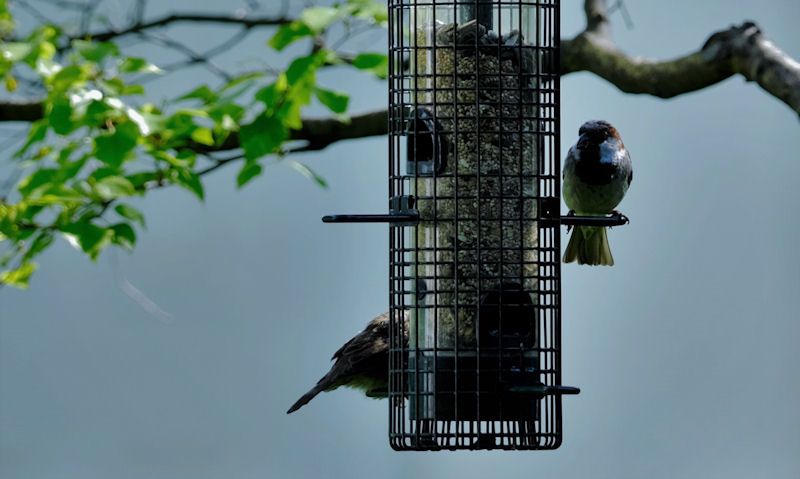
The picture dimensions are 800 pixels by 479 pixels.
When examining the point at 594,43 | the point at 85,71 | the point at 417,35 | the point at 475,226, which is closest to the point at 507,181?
the point at 475,226

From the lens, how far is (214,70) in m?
9.48

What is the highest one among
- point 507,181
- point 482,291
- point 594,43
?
point 594,43

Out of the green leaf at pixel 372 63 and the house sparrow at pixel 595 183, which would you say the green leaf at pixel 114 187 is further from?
the house sparrow at pixel 595 183

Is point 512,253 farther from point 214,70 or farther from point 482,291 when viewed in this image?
point 214,70

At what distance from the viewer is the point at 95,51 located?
23.9 ft

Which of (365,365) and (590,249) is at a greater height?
(590,249)

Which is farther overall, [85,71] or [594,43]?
[594,43]

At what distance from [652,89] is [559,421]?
10.6ft

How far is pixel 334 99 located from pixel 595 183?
1.32m

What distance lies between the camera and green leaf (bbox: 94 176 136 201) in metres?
7.62

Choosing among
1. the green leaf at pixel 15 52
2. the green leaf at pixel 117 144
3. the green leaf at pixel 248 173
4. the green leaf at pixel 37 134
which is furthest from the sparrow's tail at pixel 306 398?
the green leaf at pixel 15 52

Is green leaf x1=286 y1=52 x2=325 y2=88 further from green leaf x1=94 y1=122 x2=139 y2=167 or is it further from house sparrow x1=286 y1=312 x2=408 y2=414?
house sparrow x1=286 y1=312 x2=408 y2=414

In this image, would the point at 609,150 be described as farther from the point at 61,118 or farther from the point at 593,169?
the point at 61,118

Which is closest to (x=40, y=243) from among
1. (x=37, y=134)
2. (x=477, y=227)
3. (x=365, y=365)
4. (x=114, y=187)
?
(x=114, y=187)
